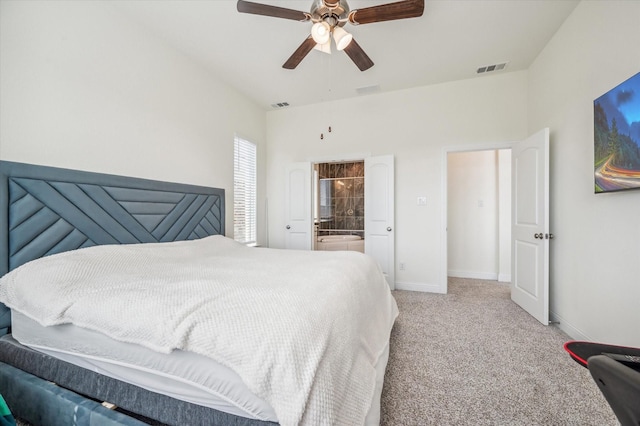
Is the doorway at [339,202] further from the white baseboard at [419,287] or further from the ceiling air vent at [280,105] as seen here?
the white baseboard at [419,287]

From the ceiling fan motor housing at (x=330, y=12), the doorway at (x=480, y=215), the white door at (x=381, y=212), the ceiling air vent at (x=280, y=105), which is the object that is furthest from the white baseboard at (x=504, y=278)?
the ceiling air vent at (x=280, y=105)

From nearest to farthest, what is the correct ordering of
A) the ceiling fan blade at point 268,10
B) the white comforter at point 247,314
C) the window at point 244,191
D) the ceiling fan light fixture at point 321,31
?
the white comforter at point 247,314
the ceiling fan blade at point 268,10
the ceiling fan light fixture at point 321,31
the window at point 244,191

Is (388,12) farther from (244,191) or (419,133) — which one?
(244,191)

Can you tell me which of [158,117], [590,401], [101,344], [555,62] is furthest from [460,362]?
[158,117]

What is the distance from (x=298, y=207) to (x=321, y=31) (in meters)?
2.80

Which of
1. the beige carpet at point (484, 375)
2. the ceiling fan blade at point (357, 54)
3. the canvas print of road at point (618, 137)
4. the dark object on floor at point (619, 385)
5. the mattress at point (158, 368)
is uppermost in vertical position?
the ceiling fan blade at point (357, 54)

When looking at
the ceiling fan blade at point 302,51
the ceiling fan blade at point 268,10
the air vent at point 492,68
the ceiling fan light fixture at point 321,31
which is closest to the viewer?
the ceiling fan blade at point 268,10

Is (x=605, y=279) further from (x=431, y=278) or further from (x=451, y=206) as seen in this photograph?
(x=451, y=206)

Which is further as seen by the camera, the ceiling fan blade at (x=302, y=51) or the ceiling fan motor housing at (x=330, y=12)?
the ceiling fan blade at (x=302, y=51)

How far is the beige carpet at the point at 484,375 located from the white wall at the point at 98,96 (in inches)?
111

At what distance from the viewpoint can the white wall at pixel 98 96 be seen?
66.7 inches

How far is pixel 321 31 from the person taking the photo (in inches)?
76.0

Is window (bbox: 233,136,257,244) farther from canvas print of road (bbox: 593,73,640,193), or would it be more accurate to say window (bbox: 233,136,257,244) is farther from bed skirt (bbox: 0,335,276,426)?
canvas print of road (bbox: 593,73,640,193)

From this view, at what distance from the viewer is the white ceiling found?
2.30m
